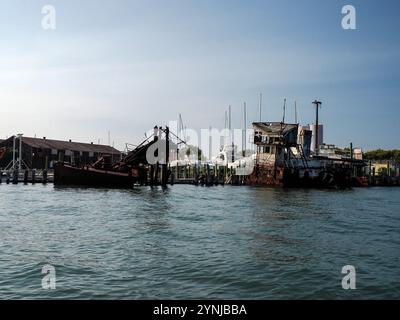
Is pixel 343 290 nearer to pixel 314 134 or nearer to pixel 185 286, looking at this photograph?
pixel 185 286

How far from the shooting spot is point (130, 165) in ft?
186

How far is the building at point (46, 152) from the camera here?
76875 millimetres

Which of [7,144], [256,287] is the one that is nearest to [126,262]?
[256,287]

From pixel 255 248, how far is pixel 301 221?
29.1ft

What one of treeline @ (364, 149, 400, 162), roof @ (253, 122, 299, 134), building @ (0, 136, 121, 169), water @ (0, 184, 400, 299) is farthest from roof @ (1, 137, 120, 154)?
treeline @ (364, 149, 400, 162)

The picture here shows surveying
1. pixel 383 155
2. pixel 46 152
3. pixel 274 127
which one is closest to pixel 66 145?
pixel 46 152

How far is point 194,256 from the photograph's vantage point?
559 inches

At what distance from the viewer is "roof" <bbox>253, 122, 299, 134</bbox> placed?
2766 inches

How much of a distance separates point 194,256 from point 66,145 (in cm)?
7698

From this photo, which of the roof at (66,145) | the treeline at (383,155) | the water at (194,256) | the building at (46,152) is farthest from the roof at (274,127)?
the treeline at (383,155)

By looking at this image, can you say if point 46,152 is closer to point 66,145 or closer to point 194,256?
point 66,145

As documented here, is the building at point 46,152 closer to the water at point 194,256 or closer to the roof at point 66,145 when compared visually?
the roof at point 66,145

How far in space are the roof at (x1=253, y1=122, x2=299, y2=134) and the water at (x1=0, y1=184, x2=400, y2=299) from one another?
46.1 meters

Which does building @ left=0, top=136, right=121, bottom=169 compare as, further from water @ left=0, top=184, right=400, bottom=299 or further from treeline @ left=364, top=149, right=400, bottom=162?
treeline @ left=364, top=149, right=400, bottom=162
